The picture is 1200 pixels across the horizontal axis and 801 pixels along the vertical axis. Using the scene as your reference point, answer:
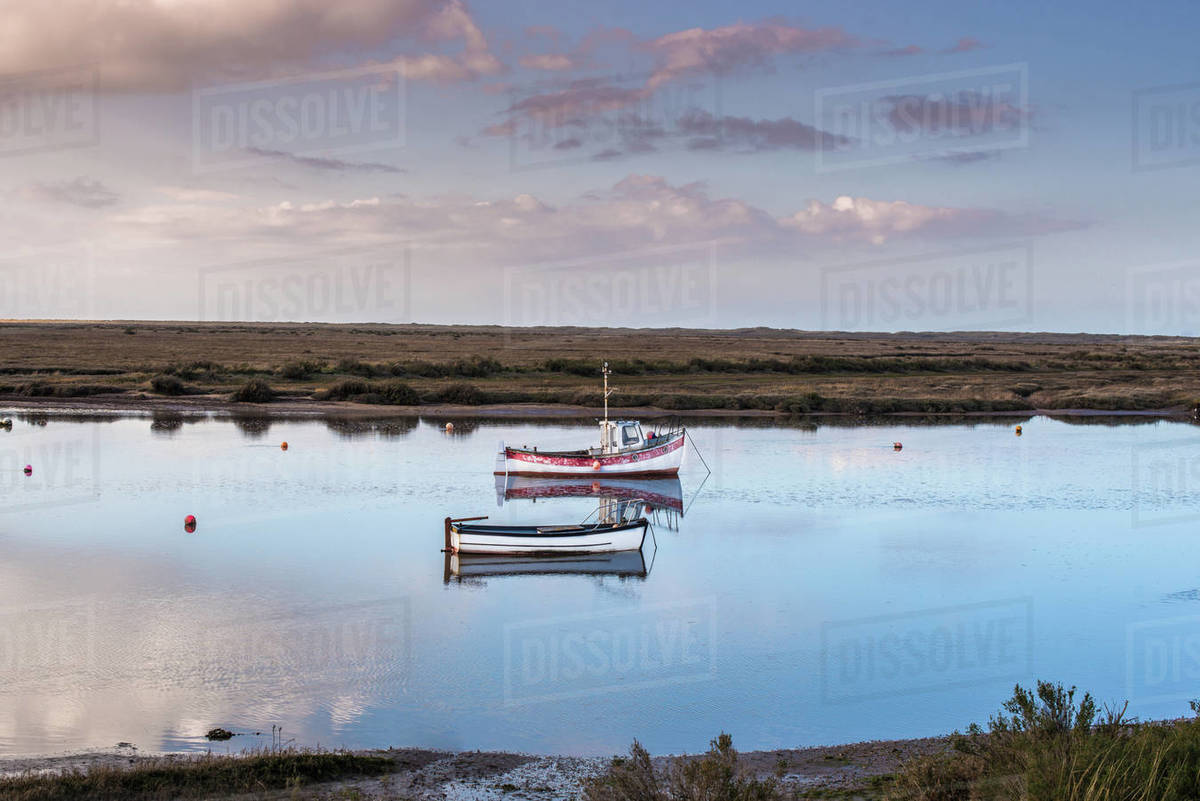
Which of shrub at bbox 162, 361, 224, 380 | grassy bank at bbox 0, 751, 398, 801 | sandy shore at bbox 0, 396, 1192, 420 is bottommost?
grassy bank at bbox 0, 751, 398, 801

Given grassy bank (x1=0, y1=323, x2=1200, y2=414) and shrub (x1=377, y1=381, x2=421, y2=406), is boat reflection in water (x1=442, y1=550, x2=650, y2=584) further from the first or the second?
shrub (x1=377, y1=381, x2=421, y2=406)

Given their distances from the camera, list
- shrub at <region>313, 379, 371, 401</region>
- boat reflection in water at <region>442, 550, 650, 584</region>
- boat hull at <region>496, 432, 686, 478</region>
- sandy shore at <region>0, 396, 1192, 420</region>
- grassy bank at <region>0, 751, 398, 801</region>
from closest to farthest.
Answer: grassy bank at <region>0, 751, 398, 801</region> < boat reflection in water at <region>442, 550, 650, 584</region> < boat hull at <region>496, 432, 686, 478</region> < sandy shore at <region>0, 396, 1192, 420</region> < shrub at <region>313, 379, 371, 401</region>

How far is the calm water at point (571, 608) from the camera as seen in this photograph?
12602 millimetres

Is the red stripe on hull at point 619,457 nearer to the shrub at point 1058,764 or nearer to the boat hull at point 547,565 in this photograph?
the boat hull at point 547,565

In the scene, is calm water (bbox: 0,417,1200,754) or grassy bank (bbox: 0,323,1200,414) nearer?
calm water (bbox: 0,417,1200,754)

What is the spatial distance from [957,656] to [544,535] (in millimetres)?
8691

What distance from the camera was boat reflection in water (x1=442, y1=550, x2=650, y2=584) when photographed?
66.4 feet

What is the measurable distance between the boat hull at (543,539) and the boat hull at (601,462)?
1010 cm

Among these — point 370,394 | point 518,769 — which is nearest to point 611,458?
point 518,769

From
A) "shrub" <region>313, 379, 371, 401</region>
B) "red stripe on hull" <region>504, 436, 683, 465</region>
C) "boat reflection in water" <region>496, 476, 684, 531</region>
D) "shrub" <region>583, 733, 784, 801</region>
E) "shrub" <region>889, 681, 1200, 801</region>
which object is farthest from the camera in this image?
"shrub" <region>313, 379, 371, 401</region>

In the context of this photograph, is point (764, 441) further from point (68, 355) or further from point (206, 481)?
point (68, 355)

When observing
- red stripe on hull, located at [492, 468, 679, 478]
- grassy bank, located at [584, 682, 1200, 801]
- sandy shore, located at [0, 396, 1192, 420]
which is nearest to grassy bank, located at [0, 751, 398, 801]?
grassy bank, located at [584, 682, 1200, 801]

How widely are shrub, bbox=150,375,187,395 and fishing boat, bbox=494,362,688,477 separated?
27.3 m

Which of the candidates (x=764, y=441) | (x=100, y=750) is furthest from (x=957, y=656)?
(x=764, y=441)
